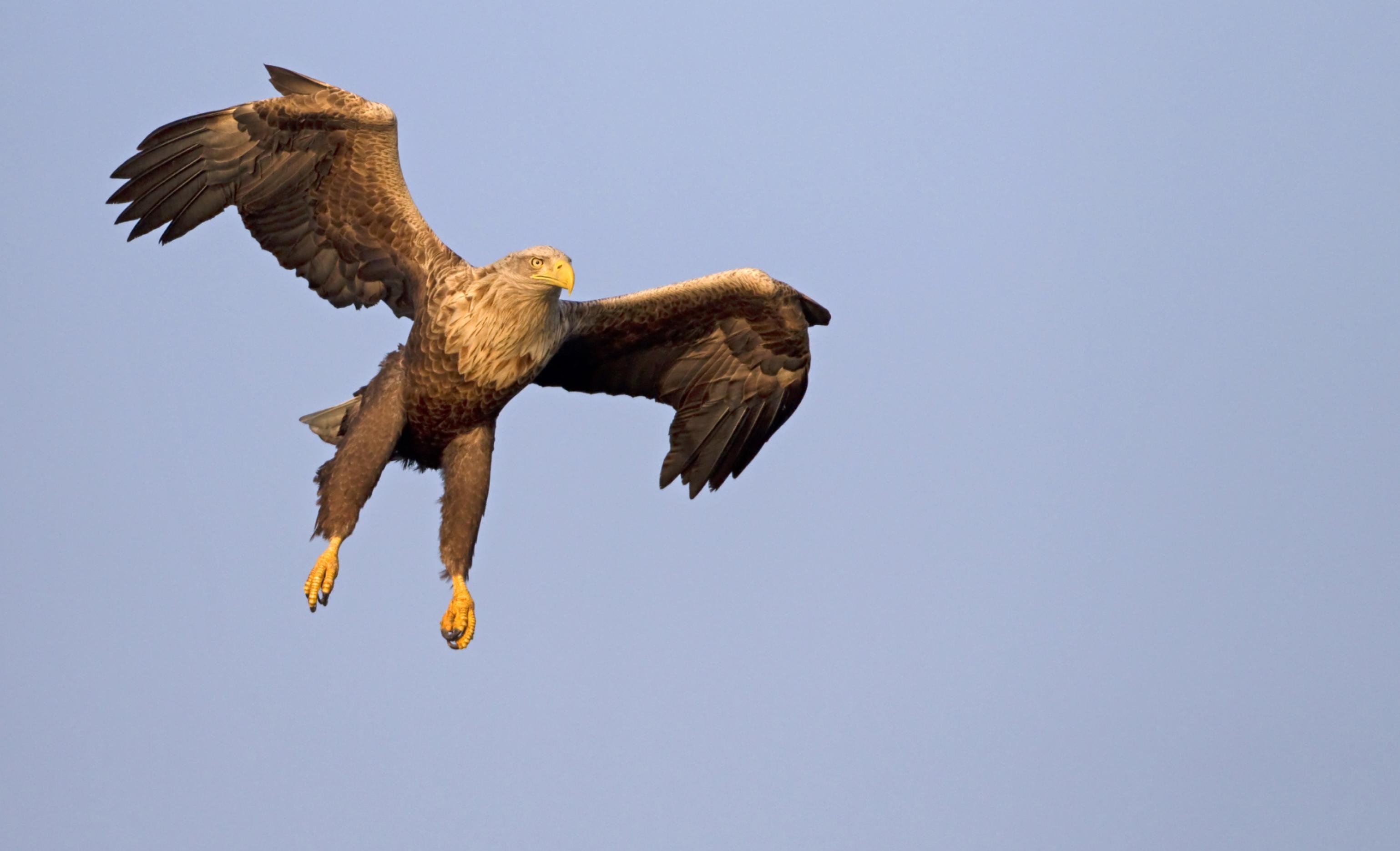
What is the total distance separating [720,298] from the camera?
13.2m

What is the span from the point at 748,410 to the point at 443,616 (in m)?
2.70

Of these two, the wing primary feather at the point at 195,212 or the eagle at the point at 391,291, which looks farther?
the wing primary feather at the point at 195,212

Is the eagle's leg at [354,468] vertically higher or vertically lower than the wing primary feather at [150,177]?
lower

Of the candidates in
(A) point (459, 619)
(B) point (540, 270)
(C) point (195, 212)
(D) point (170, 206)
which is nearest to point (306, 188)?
(C) point (195, 212)

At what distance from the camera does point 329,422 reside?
42.8 ft

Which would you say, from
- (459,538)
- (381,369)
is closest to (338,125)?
(381,369)

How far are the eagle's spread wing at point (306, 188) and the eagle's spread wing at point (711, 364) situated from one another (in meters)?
1.25

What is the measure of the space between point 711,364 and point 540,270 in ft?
7.15

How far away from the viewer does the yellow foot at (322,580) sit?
11.7 m

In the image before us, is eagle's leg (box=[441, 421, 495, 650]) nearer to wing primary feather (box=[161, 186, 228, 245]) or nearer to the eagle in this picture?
the eagle

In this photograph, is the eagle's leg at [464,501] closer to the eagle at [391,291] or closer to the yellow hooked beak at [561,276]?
the eagle at [391,291]

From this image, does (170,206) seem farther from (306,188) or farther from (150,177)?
(306,188)

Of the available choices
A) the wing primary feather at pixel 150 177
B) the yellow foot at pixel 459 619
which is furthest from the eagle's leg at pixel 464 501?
the wing primary feather at pixel 150 177

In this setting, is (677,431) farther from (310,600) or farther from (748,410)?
(310,600)
